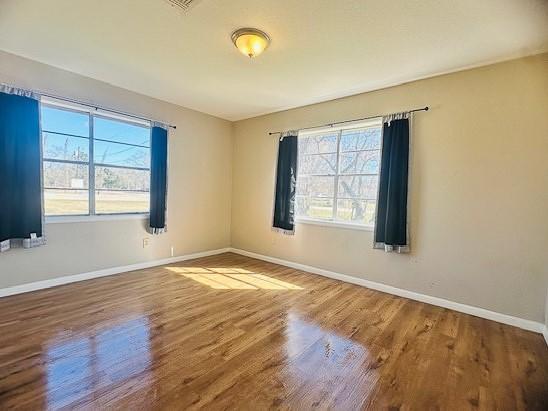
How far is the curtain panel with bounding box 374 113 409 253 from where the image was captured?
3158mm

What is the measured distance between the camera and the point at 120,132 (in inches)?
147

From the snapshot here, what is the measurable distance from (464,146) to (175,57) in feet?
10.1

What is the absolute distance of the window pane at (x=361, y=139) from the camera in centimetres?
353

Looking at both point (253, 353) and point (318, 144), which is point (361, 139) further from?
point (253, 353)

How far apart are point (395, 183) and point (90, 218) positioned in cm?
378

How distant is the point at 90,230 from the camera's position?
11.3 feet

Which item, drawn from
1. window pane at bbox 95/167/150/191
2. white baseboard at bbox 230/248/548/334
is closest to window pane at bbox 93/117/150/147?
window pane at bbox 95/167/150/191

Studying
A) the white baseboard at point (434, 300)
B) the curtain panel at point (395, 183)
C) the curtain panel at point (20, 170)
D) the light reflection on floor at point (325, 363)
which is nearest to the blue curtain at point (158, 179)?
the curtain panel at point (20, 170)

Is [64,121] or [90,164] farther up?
[64,121]

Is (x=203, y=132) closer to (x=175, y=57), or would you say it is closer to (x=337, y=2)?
(x=175, y=57)

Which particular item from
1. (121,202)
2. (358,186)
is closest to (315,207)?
(358,186)

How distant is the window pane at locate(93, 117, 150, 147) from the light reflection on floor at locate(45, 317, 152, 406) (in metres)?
2.49

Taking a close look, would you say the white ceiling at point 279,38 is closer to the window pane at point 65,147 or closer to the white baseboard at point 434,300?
the window pane at point 65,147

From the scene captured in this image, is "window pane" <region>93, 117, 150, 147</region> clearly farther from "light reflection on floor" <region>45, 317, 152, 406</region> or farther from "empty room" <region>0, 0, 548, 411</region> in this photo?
"light reflection on floor" <region>45, 317, 152, 406</region>
